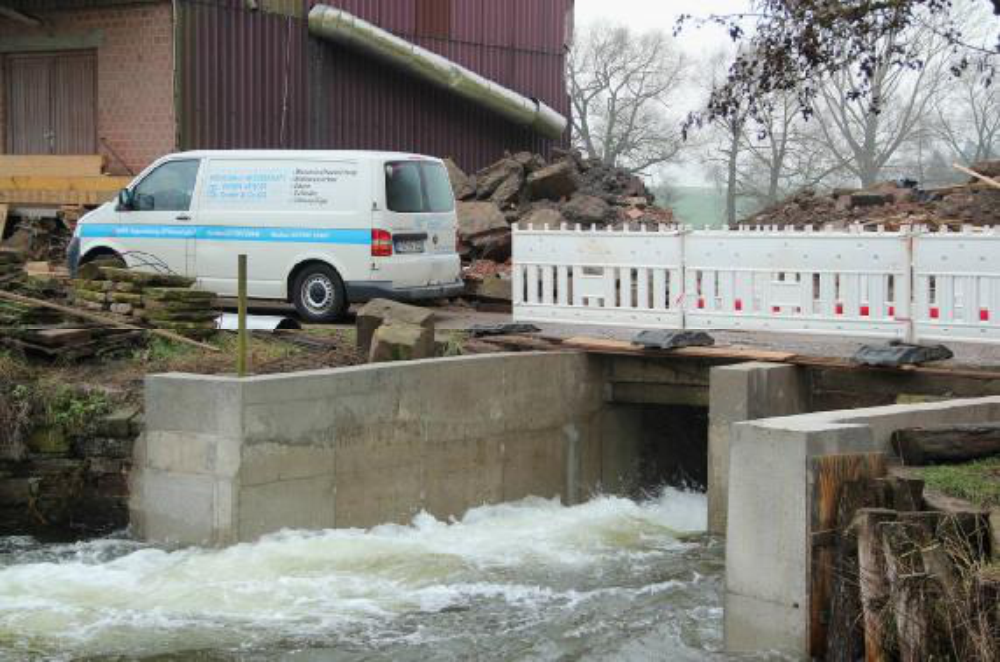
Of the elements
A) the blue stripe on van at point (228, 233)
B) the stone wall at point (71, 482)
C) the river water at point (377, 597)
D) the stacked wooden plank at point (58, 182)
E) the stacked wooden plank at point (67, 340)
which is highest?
the stacked wooden plank at point (58, 182)

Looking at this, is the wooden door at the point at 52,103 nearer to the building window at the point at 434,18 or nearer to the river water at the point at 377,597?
the building window at the point at 434,18

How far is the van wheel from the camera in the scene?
17.0 metres

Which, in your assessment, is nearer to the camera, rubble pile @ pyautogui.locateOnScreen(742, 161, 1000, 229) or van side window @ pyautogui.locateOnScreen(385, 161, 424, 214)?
van side window @ pyautogui.locateOnScreen(385, 161, 424, 214)

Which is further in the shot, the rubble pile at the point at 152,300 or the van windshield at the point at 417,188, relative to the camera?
the van windshield at the point at 417,188

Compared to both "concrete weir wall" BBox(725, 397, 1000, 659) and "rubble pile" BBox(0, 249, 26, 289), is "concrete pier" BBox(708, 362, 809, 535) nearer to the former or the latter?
"concrete weir wall" BBox(725, 397, 1000, 659)

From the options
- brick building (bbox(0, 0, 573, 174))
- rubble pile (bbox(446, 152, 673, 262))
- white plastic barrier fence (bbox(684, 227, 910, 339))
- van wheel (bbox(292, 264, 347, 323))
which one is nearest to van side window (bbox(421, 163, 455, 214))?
van wheel (bbox(292, 264, 347, 323))

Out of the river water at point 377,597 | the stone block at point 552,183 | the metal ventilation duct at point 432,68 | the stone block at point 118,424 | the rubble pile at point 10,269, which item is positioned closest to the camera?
the river water at point 377,597

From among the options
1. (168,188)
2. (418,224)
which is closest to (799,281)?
(418,224)

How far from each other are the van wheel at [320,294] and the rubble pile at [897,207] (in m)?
9.67

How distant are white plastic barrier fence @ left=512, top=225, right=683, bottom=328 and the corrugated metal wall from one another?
933 centimetres

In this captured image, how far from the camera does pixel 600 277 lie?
15547 mm

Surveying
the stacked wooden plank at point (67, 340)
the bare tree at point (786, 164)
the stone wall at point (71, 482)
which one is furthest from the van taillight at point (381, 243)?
the bare tree at point (786, 164)

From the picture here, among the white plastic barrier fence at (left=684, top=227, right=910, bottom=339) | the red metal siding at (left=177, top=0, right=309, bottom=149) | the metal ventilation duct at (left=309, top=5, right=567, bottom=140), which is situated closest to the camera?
the white plastic barrier fence at (left=684, top=227, right=910, bottom=339)

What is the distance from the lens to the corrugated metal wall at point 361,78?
23609 mm
